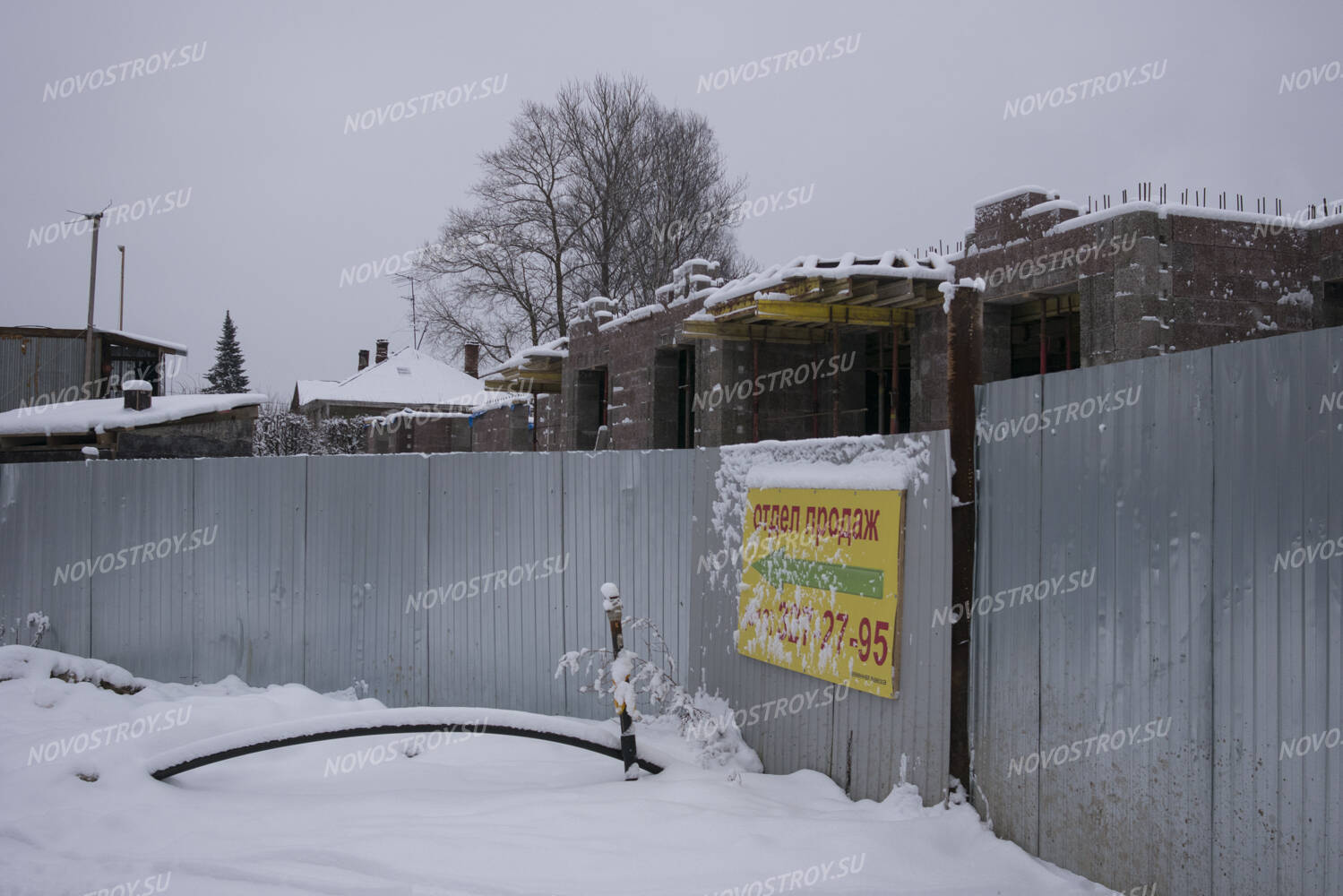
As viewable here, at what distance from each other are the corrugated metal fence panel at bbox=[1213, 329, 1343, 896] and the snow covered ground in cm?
87

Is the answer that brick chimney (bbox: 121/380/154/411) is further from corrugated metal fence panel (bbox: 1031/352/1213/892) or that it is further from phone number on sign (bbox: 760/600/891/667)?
corrugated metal fence panel (bbox: 1031/352/1213/892)

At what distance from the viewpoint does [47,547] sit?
1079cm

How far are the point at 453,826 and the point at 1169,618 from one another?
3.55 meters

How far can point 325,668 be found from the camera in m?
9.13

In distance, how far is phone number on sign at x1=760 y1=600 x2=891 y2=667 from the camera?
545 cm

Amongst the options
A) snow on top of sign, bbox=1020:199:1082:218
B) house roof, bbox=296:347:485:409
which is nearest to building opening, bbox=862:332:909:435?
snow on top of sign, bbox=1020:199:1082:218

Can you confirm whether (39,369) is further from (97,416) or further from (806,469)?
(806,469)

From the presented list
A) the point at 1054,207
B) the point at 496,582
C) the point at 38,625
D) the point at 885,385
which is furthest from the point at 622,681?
the point at 885,385

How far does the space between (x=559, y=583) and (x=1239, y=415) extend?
5279mm

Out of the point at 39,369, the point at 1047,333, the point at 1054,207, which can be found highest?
the point at 1054,207

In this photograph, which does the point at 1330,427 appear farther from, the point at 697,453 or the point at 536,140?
the point at 536,140

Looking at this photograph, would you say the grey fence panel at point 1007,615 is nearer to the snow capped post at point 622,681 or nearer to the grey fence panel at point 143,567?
the snow capped post at point 622,681

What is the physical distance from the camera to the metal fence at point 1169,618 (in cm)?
352

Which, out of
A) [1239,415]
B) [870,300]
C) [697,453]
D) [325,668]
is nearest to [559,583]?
[697,453]
